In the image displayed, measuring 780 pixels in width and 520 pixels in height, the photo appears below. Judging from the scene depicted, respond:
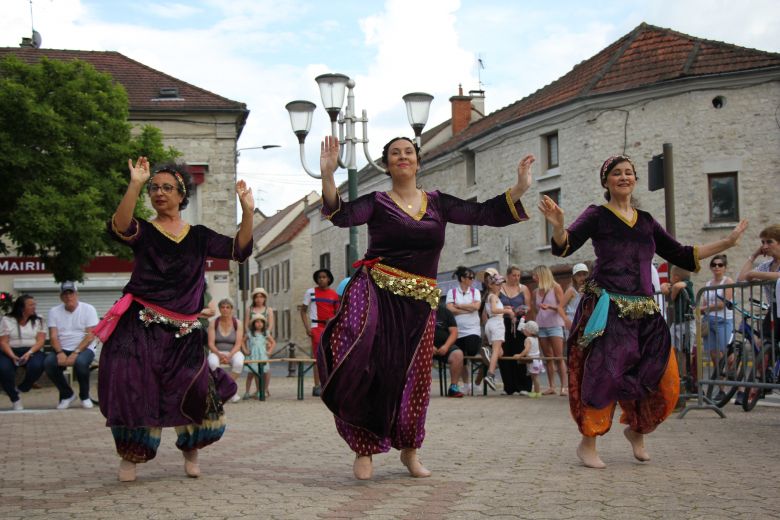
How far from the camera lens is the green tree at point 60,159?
16.7 meters

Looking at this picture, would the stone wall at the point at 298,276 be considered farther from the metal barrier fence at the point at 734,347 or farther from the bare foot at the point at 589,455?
the bare foot at the point at 589,455

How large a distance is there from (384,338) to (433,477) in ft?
2.86

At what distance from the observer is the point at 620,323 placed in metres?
5.14

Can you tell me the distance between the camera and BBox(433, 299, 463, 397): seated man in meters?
11.7

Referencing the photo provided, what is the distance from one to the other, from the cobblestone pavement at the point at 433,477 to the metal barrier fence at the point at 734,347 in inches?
16.1

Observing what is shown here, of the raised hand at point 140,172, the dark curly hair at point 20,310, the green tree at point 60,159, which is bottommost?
the dark curly hair at point 20,310

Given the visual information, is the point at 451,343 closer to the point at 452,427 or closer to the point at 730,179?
the point at 452,427

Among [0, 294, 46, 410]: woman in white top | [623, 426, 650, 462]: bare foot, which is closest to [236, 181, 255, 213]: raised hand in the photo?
[623, 426, 650, 462]: bare foot

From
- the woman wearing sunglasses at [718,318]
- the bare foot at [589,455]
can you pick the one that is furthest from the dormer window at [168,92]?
the bare foot at [589,455]

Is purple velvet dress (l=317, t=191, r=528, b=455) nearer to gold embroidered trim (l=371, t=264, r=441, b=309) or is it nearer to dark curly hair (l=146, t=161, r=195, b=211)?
gold embroidered trim (l=371, t=264, r=441, b=309)

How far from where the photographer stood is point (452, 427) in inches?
308

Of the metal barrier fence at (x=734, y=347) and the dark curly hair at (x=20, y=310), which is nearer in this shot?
the metal barrier fence at (x=734, y=347)

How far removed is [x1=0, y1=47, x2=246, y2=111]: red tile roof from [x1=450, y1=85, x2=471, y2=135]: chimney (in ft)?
41.3

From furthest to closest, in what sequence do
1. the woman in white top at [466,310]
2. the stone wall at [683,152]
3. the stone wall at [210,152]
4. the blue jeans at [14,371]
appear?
the stone wall at [210,152] < the stone wall at [683,152] < the woman in white top at [466,310] < the blue jeans at [14,371]
